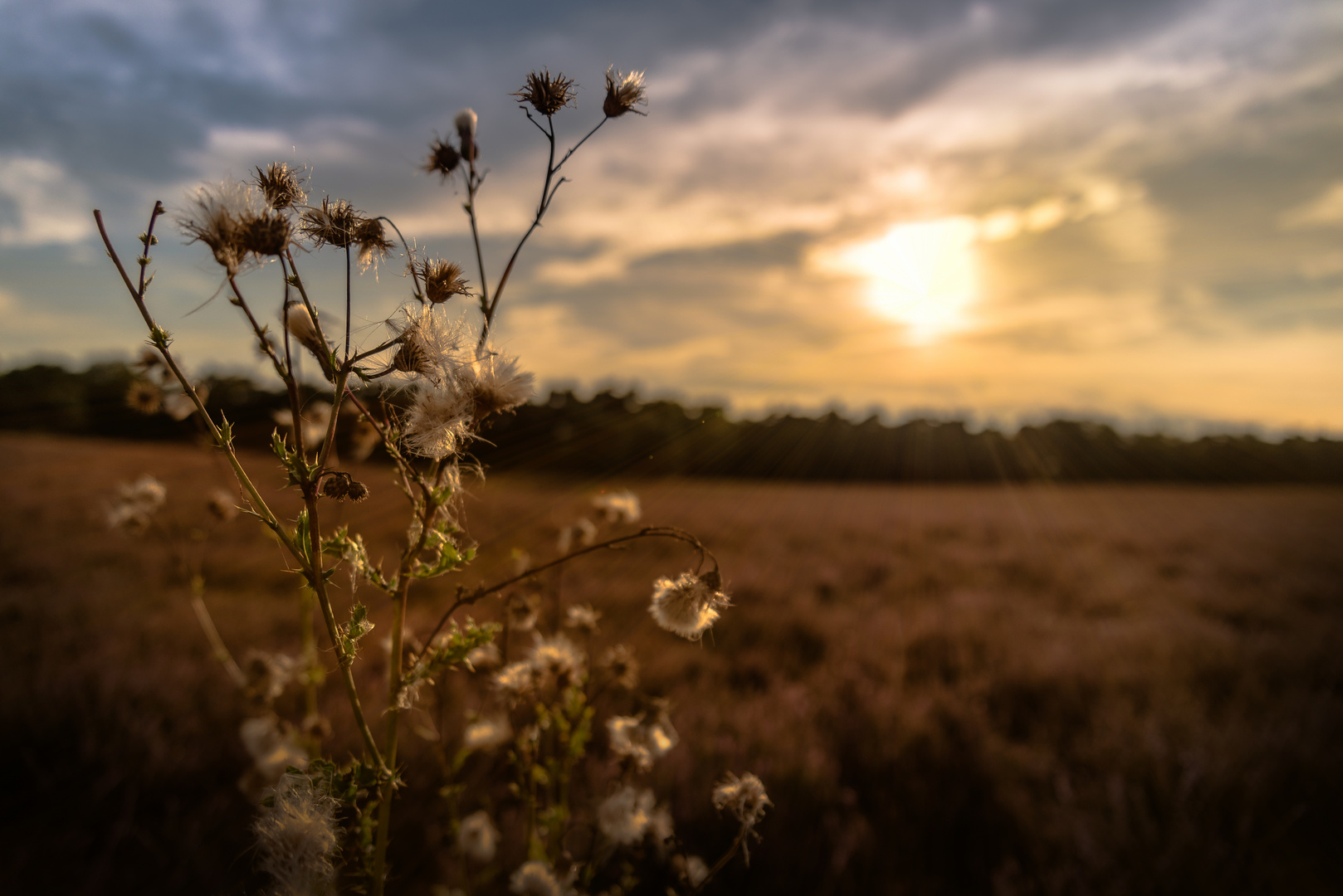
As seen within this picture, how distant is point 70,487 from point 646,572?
10992 mm

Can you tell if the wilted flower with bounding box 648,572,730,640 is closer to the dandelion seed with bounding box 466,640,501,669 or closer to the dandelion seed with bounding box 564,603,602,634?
the dandelion seed with bounding box 564,603,602,634

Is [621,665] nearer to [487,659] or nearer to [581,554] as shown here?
[487,659]

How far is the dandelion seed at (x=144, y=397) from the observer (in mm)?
2055

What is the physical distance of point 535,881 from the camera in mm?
1646

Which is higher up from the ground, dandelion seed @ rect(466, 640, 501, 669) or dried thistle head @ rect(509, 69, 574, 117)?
dried thistle head @ rect(509, 69, 574, 117)

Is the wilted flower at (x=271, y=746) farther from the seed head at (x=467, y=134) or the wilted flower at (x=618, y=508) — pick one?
the seed head at (x=467, y=134)

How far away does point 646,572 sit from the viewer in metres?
8.70

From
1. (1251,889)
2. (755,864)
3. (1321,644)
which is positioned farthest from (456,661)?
(1321,644)

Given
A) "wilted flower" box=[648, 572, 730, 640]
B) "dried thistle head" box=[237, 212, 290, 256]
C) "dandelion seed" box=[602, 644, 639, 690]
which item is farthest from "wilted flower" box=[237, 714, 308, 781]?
"dried thistle head" box=[237, 212, 290, 256]

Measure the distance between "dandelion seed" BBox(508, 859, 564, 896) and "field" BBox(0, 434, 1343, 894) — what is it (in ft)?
1.52

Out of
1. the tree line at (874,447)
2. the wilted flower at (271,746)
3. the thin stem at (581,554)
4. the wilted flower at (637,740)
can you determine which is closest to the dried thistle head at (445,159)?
the thin stem at (581,554)

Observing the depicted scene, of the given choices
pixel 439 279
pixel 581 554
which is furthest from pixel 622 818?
pixel 439 279

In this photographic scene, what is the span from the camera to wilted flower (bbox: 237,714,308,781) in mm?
2541

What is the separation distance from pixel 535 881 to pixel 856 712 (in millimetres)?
3629
